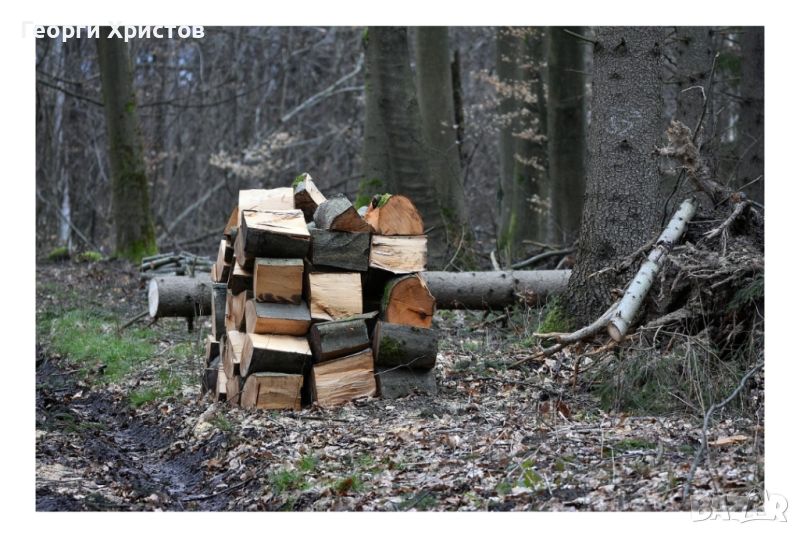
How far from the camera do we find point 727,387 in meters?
5.66

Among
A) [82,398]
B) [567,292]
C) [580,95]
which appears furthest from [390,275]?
[580,95]

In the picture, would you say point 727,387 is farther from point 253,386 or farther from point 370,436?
point 253,386

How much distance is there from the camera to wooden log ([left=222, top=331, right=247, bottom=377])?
658 cm

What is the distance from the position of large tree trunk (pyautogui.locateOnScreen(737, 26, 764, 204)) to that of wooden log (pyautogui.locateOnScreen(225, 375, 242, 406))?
9.80 metres

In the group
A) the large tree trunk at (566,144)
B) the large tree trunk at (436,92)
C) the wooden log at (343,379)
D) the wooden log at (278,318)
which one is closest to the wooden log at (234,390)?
the wooden log at (278,318)

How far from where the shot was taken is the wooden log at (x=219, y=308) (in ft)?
24.7

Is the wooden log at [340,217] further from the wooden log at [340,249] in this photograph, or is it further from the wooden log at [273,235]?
the wooden log at [273,235]

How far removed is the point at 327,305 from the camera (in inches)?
252

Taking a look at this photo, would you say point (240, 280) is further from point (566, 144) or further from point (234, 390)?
point (566, 144)

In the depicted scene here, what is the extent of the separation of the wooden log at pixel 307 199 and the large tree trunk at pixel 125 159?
955 cm

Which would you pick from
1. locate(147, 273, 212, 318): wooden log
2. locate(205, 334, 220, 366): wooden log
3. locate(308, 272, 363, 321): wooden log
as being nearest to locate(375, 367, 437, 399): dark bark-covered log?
locate(308, 272, 363, 321): wooden log

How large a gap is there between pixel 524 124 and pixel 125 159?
7370 mm

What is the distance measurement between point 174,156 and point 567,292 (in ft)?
54.9
